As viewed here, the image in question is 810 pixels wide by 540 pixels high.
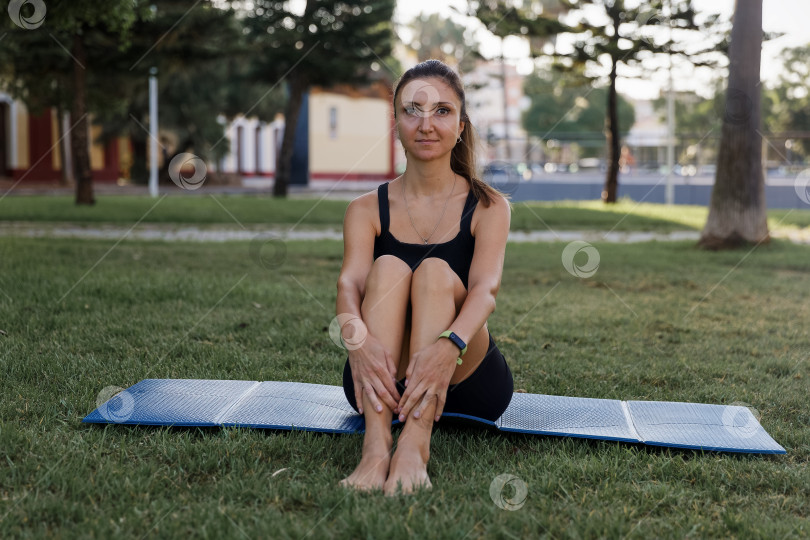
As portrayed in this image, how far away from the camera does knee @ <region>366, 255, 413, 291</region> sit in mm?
3021

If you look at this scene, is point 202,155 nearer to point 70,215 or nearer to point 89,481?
point 70,215

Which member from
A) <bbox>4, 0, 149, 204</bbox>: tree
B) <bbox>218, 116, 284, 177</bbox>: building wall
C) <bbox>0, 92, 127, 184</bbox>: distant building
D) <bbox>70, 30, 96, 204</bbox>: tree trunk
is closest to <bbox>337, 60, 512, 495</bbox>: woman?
<bbox>4, 0, 149, 204</bbox>: tree

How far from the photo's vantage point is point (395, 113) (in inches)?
132

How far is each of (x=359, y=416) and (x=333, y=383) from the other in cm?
82

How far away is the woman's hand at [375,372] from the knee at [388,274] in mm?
207

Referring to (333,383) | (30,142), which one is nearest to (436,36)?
(30,142)

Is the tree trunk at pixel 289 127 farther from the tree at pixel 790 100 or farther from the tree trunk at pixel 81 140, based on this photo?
the tree at pixel 790 100

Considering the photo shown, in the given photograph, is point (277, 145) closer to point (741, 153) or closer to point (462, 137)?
point (741, 153)

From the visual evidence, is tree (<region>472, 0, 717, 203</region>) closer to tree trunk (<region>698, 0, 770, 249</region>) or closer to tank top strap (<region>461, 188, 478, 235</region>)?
tree trunk (<region>698, 0, 770, 249</region>)

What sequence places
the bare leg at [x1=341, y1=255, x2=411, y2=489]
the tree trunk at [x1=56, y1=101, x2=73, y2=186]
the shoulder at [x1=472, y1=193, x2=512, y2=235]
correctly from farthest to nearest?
the tree trunk at [x1=56, y1=101, x2=73, y2=186] < the shoulder at [x1=472, y1=193, x2=512, y2=235] < the bare leg at [x1=341, y1=255, x2=411, y2=489]

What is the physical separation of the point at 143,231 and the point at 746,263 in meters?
8.33

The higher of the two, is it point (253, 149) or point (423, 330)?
point (253, 149)

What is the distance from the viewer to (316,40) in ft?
66.0

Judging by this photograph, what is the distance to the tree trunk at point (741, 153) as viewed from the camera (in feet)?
34.2
